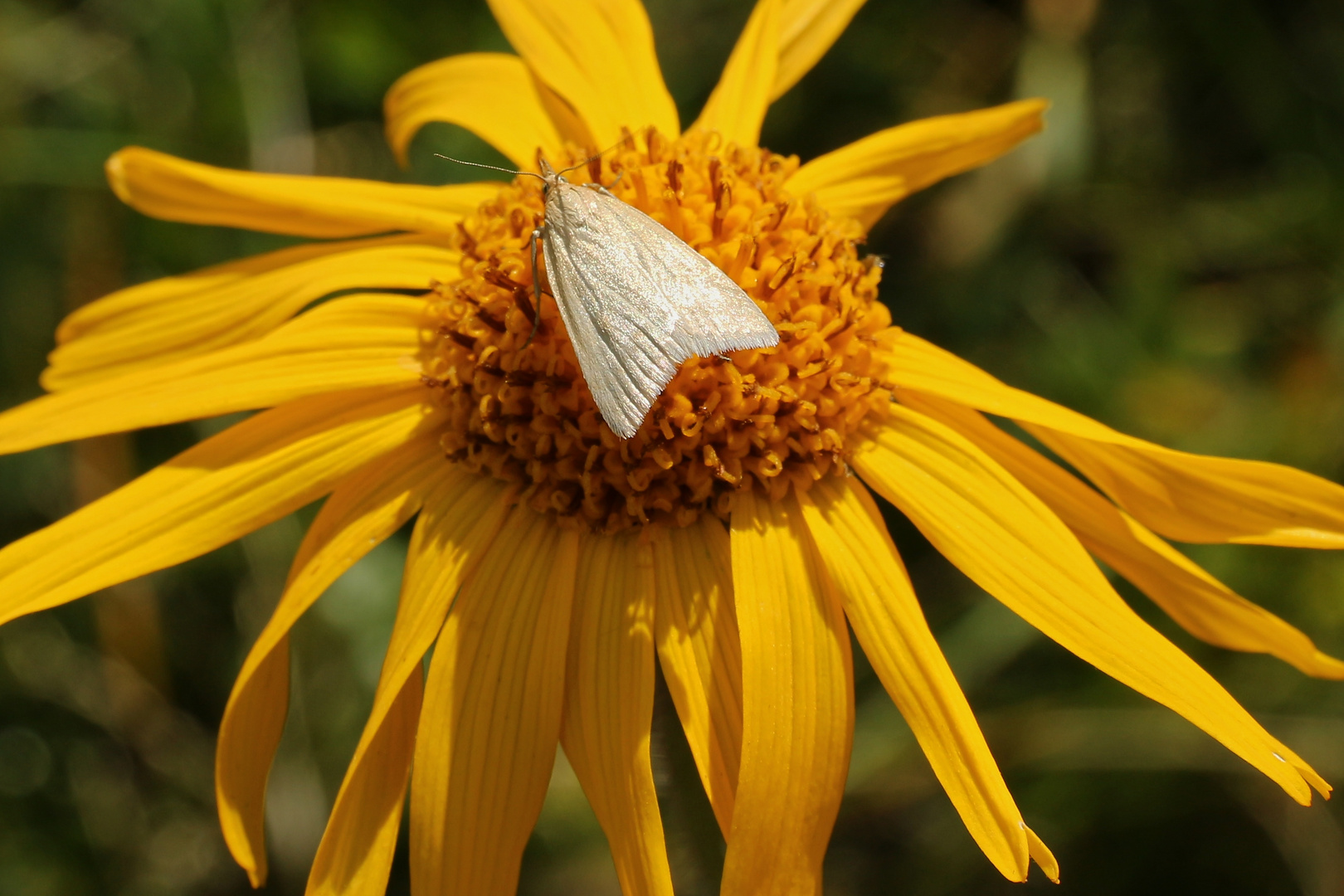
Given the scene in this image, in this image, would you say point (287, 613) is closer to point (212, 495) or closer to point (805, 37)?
point (212, 495)

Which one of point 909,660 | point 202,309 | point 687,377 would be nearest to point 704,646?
point 909,660

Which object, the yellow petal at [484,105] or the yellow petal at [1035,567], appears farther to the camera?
the yellow petal at [484,105]

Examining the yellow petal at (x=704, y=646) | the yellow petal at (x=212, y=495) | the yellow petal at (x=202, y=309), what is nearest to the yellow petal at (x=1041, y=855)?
the yellow petal at (x=704, y=646)

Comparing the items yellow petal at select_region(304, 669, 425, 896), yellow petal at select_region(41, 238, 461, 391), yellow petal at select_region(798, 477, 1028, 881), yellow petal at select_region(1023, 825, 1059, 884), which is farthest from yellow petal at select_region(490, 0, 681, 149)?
yellow petal at select_region(1023, 825, 1059, 884)

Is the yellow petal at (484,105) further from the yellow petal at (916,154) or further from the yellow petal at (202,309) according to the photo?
the yellow petal at (916,154)

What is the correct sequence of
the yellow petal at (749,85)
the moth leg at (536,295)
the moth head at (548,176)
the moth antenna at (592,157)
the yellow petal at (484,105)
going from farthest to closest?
the yellow petal at (484,105), the yellow petal at (749,85), the moth antenna at (592,157), the moth head at (548,176), the moth leg at (536,295)

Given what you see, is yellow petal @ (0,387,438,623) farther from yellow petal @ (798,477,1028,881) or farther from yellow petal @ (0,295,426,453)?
yellow petal @ (798,477,1028,881)
